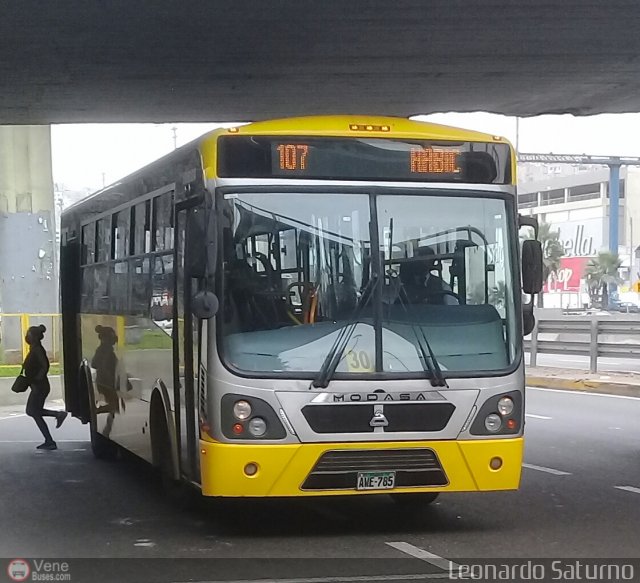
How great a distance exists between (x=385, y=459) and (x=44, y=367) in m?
8.27

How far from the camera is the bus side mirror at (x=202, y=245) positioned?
8406mm

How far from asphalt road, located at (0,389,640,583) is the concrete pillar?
45.3ft

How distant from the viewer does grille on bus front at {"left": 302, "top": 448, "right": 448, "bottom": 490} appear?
8.38m

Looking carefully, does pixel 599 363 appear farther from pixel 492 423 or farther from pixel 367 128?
pixel 367 128

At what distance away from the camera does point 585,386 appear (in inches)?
920

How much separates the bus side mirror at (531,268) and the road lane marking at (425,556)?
228 centimetres

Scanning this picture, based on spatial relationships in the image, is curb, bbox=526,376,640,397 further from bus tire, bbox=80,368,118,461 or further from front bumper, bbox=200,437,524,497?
front bumper, bbox=200,437,524,497

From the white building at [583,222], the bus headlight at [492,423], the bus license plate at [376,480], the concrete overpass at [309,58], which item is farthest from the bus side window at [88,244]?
the white building at [583,222]

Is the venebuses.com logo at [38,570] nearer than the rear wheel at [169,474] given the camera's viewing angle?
Yes

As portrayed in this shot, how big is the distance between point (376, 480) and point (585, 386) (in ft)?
51.8

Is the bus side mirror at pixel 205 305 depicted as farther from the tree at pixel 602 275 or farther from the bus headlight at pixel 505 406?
the tree at pixel 602 275

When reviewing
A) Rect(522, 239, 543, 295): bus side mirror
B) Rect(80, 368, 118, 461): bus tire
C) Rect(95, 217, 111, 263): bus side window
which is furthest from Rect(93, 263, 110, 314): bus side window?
Rect(522, 239, 543, 295): bus side mirror

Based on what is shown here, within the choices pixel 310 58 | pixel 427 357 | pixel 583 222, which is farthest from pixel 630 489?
pixel 583 222

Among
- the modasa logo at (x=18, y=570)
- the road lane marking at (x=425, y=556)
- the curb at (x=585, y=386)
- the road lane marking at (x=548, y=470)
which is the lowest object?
the curb at (x=585, y=386)
